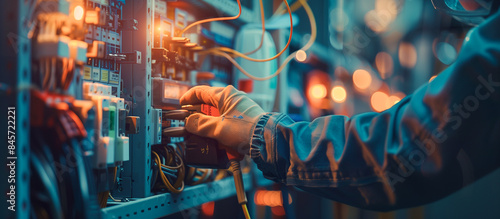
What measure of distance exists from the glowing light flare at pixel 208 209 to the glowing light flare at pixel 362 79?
10.1ft

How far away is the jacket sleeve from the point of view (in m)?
0.69

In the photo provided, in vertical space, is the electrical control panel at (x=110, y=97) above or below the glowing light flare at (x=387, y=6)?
below

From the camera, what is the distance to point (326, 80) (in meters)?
2.96

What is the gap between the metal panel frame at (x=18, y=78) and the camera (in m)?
0.58

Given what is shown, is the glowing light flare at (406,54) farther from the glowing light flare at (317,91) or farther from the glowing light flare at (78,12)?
the glowing light flare at (78,12)

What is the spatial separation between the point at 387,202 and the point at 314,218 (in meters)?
1.56

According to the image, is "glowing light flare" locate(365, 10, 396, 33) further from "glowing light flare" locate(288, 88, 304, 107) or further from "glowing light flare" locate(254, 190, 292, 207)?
"glowing light flare" locate(254, 190, 292, 207)

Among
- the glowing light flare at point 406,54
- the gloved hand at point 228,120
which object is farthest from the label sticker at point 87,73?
the glowing light flare at point 406,54

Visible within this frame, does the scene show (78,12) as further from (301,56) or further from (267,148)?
(301,56)

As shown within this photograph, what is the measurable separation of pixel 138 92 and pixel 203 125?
0.20 m

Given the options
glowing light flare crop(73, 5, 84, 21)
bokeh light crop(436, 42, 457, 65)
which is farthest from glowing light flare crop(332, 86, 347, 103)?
glowing light flare crop(73, 5, 84, 21)

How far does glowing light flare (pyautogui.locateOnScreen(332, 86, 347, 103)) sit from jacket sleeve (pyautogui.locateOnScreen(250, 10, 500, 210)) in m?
2.38

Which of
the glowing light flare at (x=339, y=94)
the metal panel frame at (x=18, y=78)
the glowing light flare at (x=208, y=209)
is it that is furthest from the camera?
the glowing light flare at (x=339, y=94)

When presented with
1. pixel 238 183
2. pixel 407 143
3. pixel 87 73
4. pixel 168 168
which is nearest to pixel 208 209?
pixel 168 168
